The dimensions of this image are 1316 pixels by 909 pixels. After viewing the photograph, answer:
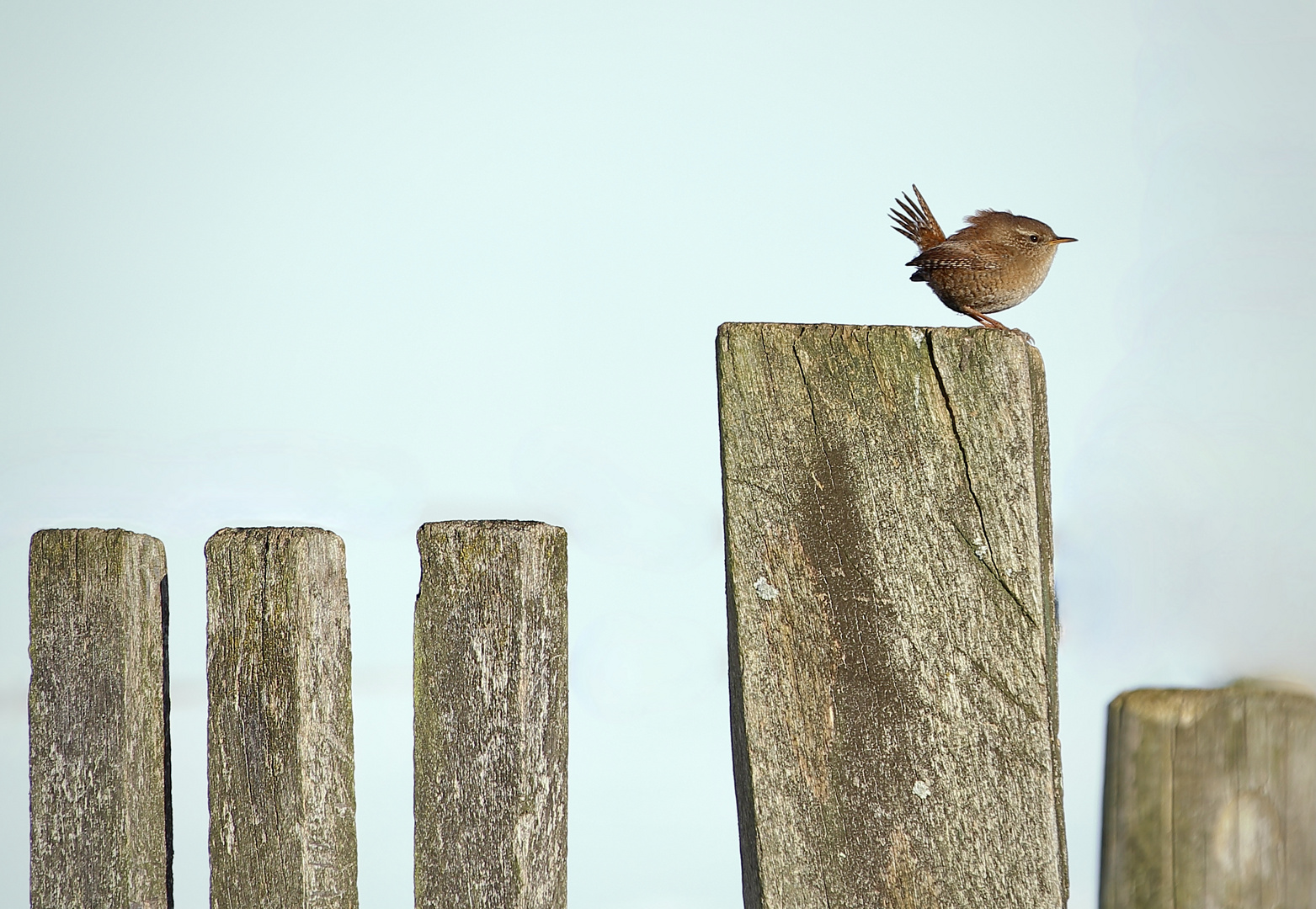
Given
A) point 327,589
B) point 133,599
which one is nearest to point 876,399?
point 327,589

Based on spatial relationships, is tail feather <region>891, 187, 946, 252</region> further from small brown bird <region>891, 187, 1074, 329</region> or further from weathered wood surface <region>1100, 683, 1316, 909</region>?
weathered wood surface <region>1100, 683, 1316, 909</region>

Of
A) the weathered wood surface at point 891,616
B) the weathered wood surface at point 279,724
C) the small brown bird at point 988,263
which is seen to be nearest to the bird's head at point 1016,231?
the small brown bird at point 988,263

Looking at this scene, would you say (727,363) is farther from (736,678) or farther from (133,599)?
(133,599)

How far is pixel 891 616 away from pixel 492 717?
0.89 m

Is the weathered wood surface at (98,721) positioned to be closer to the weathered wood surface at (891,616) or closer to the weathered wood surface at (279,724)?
the weathered wood surface at (279,724)

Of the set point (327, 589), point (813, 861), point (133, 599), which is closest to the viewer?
point (813, 861)

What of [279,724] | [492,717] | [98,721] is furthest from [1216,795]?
[98,721]

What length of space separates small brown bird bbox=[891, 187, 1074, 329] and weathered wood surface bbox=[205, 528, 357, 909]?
1.62m

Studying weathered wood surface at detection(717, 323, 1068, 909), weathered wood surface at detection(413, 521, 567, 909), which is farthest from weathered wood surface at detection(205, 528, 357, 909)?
weathered wood surface at detection(717, 323, 1068, 909)

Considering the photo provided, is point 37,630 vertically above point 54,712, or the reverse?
point 37,630

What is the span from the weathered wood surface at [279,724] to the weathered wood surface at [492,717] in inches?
8.8

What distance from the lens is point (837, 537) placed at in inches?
63.2

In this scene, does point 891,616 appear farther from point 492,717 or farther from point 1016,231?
point 1016,231

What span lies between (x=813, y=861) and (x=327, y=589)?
1.21 metres
